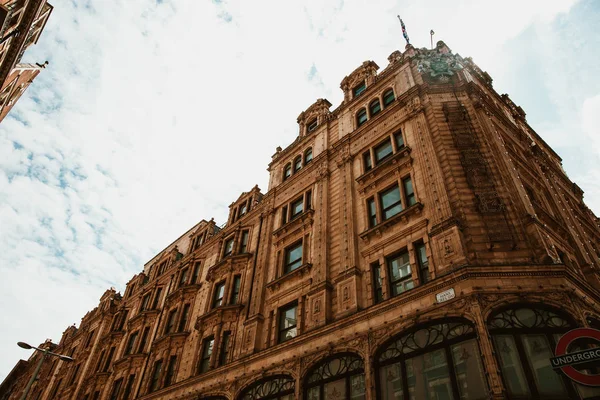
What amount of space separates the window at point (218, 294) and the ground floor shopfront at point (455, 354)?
1052 centimetres

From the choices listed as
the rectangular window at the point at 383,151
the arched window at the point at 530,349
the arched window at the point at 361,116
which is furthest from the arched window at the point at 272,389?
the arched window at the point at 361,116

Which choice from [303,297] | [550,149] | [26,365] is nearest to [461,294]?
[303,297]

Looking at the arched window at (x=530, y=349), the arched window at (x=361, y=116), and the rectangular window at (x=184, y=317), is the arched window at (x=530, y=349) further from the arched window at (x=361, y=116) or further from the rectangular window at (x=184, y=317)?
the rectangular window at (x=184, y=317)

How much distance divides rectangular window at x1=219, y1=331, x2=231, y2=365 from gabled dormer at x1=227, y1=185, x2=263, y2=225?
10396 millimetres

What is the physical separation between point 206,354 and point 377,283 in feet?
42.6

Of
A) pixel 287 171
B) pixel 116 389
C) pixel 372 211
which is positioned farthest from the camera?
pixel 116 389

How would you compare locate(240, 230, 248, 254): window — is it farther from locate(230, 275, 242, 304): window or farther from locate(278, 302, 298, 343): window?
locate(278, 302, 298, 343): window

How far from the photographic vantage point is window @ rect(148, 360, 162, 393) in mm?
25966

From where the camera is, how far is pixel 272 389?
55.7 ft

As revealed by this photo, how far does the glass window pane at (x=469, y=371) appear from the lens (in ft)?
35.7

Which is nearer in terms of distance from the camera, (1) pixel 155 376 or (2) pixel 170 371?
(2) pixel 170 371

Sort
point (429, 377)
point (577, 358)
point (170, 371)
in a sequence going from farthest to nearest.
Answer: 1. point (170, 371)
2. point (429, 377)
3. point (577, 358)

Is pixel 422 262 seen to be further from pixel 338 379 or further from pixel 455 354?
pixel 338 379

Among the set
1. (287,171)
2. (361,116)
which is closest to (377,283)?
(361,116)
